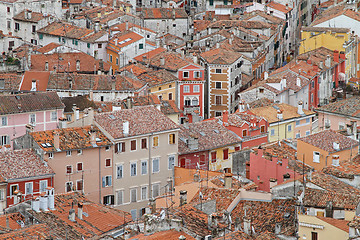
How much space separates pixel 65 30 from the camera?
360ft

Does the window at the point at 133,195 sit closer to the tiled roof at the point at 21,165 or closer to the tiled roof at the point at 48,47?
the tiled roof at the point at 21,165

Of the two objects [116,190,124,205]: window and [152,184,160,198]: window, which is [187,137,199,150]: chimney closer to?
[152,184,160,198]: window

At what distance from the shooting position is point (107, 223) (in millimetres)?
55938

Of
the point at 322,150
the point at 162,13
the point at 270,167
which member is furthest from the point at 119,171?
the point at 162,13

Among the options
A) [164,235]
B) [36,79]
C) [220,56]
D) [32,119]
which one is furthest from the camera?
[220,56]

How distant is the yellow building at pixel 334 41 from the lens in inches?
4151

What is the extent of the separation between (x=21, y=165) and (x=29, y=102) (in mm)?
14039

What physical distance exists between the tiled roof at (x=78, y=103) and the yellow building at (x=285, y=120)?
40.5 feet

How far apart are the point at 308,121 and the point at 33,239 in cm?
3824

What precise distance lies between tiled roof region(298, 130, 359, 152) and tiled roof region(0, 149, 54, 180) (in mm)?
16084

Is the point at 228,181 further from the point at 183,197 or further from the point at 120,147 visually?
the point at 120,147

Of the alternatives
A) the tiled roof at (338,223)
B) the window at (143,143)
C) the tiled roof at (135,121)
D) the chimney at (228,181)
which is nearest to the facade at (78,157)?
the tiled roof at (135,121)

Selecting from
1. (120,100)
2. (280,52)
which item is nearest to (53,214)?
(120,100)

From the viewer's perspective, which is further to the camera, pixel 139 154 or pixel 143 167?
pixel 143 167
